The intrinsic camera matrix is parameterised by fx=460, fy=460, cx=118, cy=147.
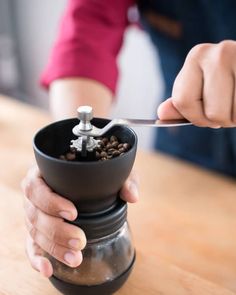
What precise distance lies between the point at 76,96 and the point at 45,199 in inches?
14.0

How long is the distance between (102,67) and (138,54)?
94 cm

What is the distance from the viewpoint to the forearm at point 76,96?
2.53 feet

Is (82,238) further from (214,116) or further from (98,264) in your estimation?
(214,116)

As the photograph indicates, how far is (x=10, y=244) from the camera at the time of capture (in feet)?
1.85

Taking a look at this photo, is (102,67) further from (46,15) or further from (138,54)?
(46,15)

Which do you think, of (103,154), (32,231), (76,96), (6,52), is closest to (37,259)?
(32,231)

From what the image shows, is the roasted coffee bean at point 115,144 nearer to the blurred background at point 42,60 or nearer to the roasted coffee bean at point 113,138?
the roasted coffee bean at point 113,138

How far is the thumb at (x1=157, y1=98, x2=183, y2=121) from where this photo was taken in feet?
1.47

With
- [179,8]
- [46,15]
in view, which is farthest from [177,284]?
[46,15]

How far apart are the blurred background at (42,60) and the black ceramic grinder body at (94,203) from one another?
1.23 meters

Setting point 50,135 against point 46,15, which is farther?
point 46,15

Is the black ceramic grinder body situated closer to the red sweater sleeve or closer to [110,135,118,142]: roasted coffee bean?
[110,135,118,142]: roasted coffee bean

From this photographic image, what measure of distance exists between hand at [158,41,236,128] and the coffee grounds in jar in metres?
0.05

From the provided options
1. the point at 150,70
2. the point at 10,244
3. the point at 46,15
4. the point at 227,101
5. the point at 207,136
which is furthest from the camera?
the point at 46,15
